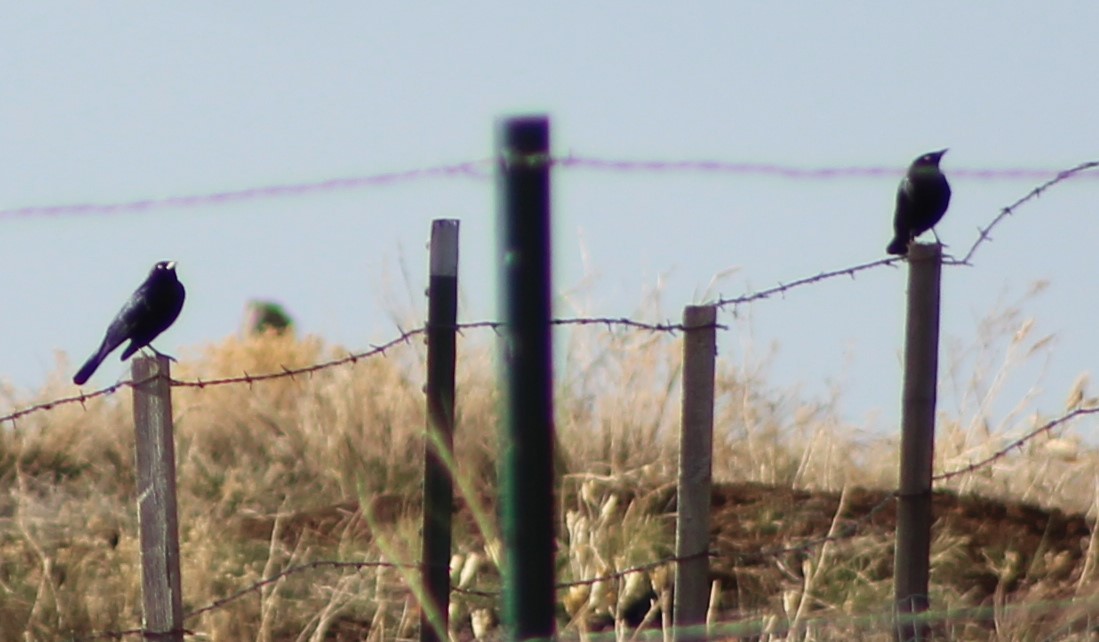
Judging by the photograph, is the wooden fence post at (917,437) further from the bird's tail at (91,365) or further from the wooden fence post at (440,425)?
the bird's tail at (91,365)

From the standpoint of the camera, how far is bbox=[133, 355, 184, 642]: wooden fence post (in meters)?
4.74

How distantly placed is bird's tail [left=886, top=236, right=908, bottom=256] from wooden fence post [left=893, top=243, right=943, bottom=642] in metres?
2.59

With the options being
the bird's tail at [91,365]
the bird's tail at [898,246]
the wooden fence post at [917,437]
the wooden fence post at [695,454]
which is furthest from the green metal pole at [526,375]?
the bird's tail at [898,246]

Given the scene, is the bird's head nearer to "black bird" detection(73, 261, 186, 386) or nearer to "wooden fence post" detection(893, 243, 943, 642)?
"wooden fence post" detection(893, 243, 943, 642)

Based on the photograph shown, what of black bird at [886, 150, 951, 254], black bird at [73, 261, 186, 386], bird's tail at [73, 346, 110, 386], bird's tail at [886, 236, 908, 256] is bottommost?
bird's tail at [73, 346, 110, 386]

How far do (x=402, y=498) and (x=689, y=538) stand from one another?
10.5ft

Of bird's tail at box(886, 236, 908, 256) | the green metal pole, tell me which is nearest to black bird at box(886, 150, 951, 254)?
bird's tail at box(886, 236, 908, 256)

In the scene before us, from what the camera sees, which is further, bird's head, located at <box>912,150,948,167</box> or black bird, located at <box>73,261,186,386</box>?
bird's head, located at <box>912,150,948,167</box>

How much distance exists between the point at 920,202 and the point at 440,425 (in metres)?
2.87

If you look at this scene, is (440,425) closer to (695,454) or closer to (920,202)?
(695,454)

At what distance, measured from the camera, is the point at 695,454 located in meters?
4.73

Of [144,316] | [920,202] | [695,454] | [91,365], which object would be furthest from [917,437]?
[91,365]

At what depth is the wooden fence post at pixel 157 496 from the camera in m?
4.74

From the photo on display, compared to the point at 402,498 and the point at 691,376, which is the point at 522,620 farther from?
the point at 402,498
